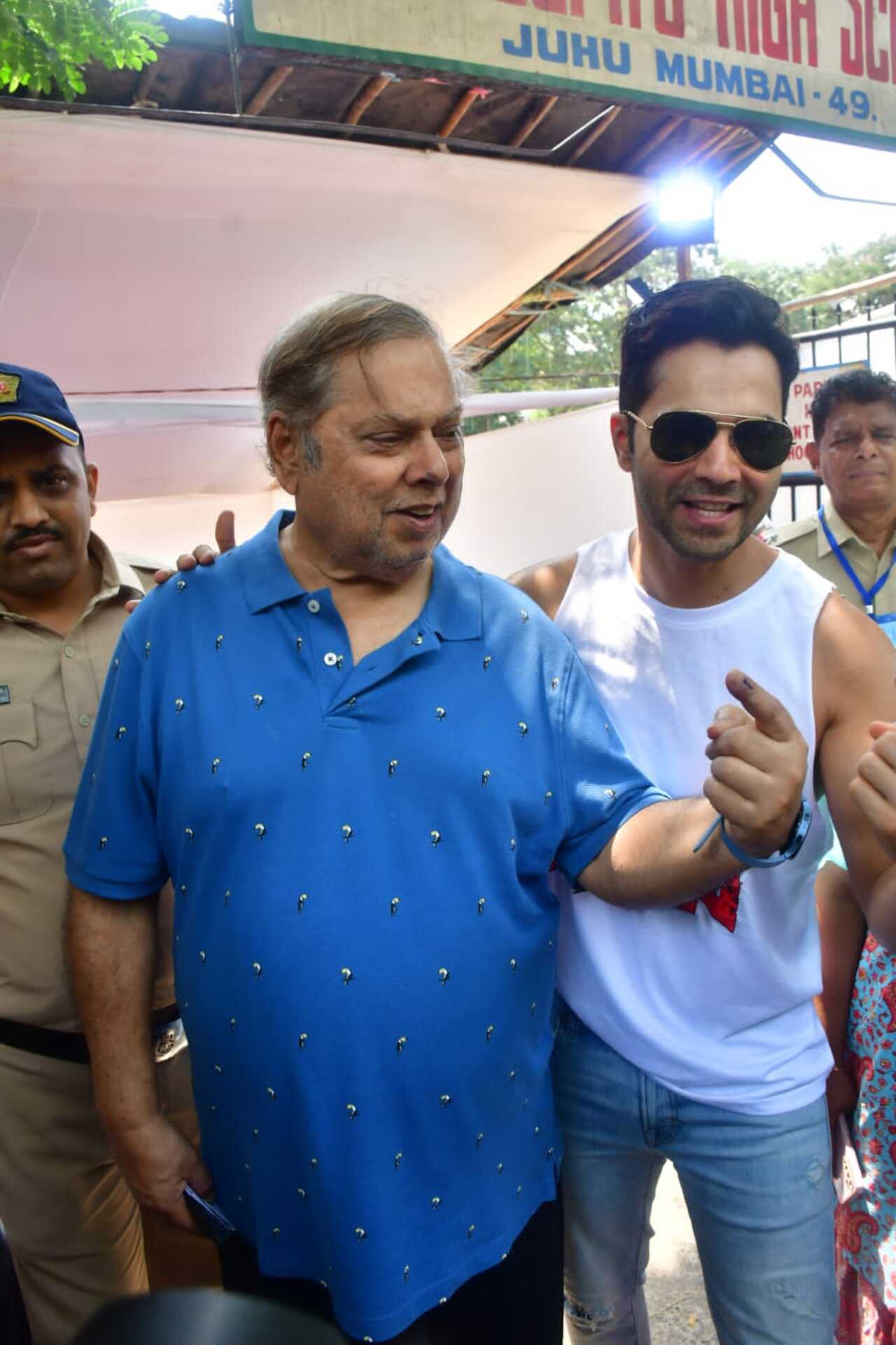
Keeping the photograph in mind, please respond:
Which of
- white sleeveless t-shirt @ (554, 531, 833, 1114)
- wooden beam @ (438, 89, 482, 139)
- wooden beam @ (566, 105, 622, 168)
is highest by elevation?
wooden beam @ (438, 89, 482, 139)

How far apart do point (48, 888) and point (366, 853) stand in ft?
3.11

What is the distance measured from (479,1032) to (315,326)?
3.67 feet

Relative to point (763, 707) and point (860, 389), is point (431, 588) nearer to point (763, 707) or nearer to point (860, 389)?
point (763, 707)

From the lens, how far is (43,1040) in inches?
83.3

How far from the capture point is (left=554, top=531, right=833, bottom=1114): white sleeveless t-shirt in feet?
5.52

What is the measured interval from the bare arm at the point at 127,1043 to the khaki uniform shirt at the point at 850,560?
106 inches

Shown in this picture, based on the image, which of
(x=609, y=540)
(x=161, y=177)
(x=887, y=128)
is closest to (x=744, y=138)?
(x=887, y=128)

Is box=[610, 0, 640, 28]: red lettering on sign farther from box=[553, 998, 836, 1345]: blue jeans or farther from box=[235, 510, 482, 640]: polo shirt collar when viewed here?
box=[553, 998, 836, 1345]: blue jeans

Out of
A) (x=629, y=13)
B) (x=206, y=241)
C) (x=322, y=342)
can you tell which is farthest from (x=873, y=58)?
(x=322, y=342)

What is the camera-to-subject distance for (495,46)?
11.3ft

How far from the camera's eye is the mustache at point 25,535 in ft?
7.04

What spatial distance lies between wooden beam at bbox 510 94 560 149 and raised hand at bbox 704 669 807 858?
4854mm

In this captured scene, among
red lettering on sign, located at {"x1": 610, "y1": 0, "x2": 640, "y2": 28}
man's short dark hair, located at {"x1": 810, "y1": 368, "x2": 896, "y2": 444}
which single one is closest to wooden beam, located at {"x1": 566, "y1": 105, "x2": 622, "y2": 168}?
red lettering on sign, located at {"x1": 610, "y1": 0, "x2": 640, "y2": 28}

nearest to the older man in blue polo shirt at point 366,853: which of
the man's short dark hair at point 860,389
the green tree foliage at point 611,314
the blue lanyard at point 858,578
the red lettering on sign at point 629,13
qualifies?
the blue lanyard at point 858,578
